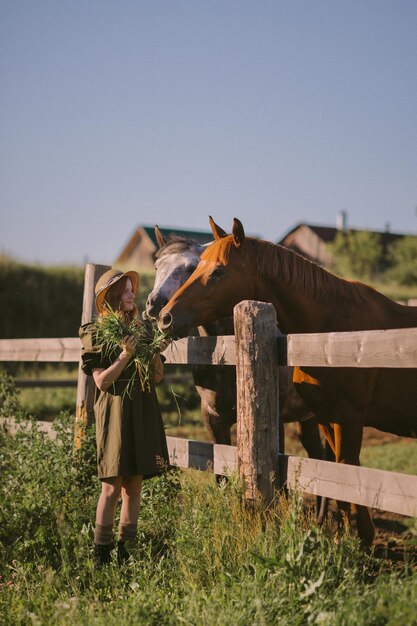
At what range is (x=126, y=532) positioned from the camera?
14.2 ft

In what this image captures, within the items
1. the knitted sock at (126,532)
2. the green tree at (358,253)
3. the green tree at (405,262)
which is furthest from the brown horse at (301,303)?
the green tree at (358,253)

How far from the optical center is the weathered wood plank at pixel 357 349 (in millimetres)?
3441

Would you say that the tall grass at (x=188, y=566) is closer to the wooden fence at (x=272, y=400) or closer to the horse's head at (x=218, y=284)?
the wooden fence at (x=272, y=400)

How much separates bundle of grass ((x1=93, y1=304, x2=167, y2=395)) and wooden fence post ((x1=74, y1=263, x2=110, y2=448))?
151 cm

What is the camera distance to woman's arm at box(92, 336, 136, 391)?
4238 mm

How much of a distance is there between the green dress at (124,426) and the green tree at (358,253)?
158 ft

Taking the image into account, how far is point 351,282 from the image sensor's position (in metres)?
5.21

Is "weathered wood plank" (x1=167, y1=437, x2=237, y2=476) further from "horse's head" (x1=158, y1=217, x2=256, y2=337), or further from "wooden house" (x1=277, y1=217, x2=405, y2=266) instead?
"wooden house" (x1=277, y1=217, x2=405, y2=266)

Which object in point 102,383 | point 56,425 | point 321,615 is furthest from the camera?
point 56,425

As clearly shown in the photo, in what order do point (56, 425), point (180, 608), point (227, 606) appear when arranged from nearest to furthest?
point (227, 606)
point (180, 608)
point (56, 425)

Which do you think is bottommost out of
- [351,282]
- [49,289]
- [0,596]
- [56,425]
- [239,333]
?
[0,596]

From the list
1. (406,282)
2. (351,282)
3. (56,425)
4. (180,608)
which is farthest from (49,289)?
(406,282)

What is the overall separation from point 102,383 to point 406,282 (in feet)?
154

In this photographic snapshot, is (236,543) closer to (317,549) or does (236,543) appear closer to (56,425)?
(317,549)
